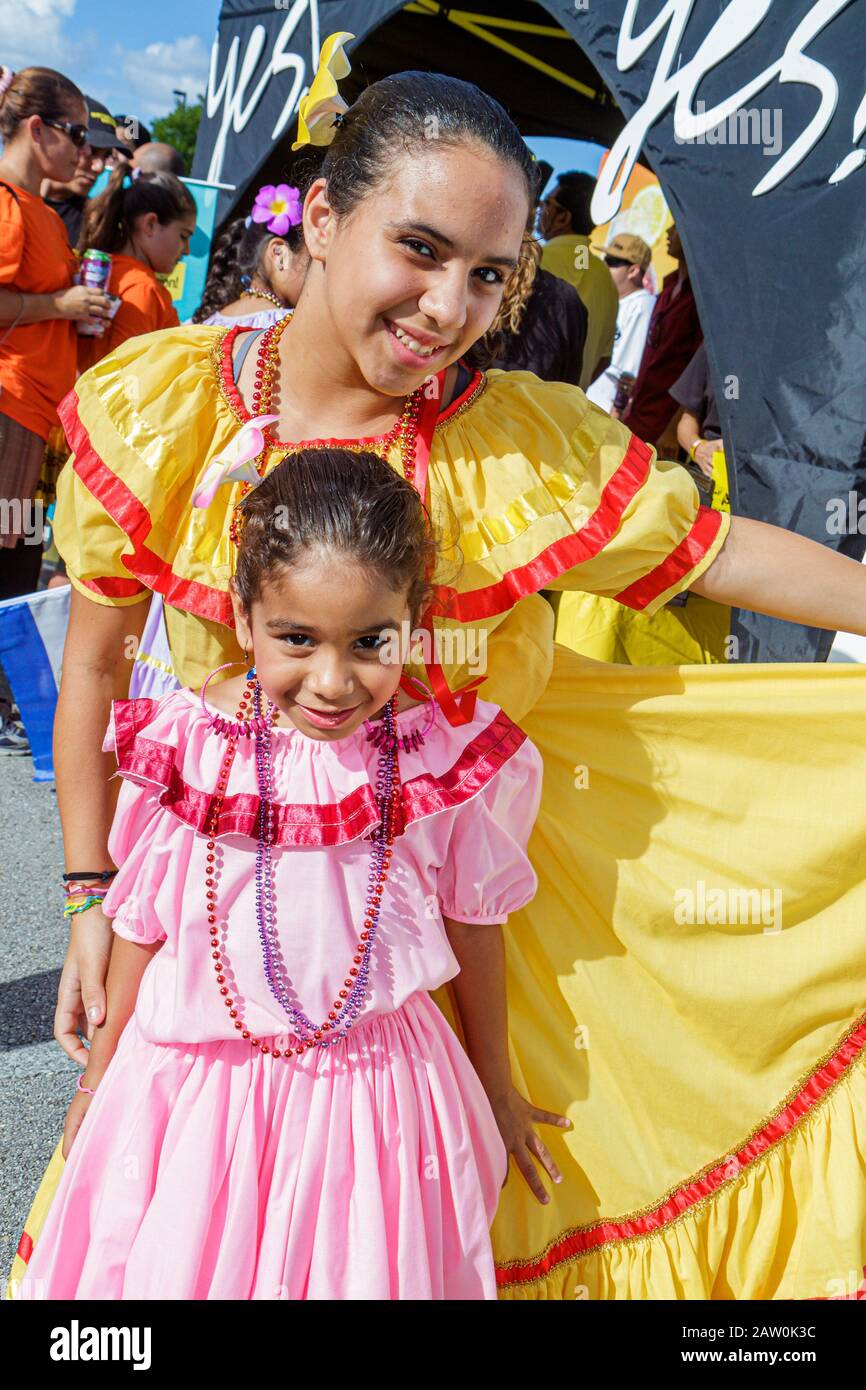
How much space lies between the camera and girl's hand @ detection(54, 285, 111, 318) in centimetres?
388

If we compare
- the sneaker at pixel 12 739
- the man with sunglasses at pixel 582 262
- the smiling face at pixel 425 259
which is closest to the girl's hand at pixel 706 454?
the man with sunglasses at pixel 582 262

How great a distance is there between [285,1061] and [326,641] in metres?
0.51

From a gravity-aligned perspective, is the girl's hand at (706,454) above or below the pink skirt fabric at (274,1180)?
above

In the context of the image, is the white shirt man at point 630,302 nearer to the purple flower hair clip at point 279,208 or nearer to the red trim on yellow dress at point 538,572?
the purple flower hair clip at point 279,208

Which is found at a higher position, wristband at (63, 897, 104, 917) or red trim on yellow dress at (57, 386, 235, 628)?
red trim on yellow dress at (57, 386, 235, 628)

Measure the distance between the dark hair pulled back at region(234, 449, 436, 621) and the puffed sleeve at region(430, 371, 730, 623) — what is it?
4.5 inches

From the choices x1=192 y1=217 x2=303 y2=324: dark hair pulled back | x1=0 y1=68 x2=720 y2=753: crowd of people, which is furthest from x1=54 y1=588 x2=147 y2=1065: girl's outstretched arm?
x1=192 y1=217 x2=303 y2=324: dark hair pulled back

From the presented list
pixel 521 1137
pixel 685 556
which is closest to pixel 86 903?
pixel 521 1137

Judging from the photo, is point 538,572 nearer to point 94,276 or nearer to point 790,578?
point 790,578

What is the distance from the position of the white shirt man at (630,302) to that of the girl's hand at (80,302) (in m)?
2.50

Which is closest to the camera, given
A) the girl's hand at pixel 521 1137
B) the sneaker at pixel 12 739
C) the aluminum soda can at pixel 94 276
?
the girl's hand at pixel 521 1137

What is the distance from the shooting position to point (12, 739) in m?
4.53

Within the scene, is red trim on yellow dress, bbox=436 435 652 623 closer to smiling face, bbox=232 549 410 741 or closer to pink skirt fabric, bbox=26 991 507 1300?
smiling face, bbox=232 549 410 741

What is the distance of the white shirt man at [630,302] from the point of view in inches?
239
